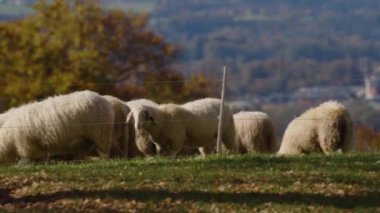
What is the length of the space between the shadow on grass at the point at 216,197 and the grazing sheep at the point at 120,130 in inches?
382

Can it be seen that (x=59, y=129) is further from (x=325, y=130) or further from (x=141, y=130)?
(x=325, y=130)

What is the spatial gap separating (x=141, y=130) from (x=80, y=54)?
135ft

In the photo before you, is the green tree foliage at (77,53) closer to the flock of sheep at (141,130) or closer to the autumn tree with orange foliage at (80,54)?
the autumn tree with orange foliage at (80,54)

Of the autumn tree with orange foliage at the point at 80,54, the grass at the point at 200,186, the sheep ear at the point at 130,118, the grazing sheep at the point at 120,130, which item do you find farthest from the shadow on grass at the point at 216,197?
the autumn tree with orange foliage at the point at 80,54

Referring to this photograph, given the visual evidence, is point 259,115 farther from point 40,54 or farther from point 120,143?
point 40,54

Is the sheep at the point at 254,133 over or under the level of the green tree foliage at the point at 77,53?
under

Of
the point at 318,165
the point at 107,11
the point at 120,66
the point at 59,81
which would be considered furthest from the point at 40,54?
the point at 318,165

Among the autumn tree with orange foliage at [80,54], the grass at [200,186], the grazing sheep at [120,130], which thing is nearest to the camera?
the grass at [200,186]

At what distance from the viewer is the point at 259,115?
91.0 ft

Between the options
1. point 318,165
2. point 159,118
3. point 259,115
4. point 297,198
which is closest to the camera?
point 297,198

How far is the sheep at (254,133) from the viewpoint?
27.2m

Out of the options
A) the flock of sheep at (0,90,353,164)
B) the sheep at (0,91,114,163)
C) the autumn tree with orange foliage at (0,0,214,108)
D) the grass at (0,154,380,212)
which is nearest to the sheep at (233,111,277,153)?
the flock of sheep at (0,90,353,164)

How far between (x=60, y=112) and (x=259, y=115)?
24.7ft

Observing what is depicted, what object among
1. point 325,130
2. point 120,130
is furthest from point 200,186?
point 325,130
